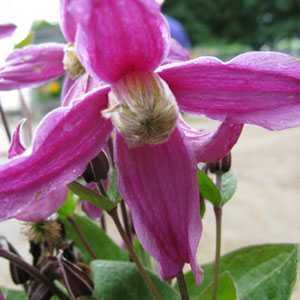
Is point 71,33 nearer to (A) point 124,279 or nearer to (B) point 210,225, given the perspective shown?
(A) point 124,279

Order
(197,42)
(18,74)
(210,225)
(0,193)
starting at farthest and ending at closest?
(197,42), (210,225), (18,74), (0,193)

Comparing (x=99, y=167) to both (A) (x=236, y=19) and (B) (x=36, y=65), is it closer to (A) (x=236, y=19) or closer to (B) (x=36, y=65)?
(B) (x=36, y=65)

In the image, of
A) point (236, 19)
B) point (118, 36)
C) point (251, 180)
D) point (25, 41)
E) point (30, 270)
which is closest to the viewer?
point (118, 36)

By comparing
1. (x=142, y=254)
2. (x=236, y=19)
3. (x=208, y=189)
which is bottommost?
(x=236, y=19)

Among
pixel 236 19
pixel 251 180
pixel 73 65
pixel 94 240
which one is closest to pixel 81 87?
pixel 73 65

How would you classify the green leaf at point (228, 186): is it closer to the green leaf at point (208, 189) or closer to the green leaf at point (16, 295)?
the green leaf at point (208, 189)

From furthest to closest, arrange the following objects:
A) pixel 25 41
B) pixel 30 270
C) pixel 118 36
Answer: pixel 25 41
pixel 30 270
pixel 118 36

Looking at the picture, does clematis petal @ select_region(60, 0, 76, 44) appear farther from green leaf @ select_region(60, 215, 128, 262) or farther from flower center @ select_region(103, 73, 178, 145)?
green leaf @ select_region(60, 215, 128, 262)

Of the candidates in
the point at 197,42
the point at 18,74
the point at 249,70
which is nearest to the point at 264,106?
the point at 249,70
